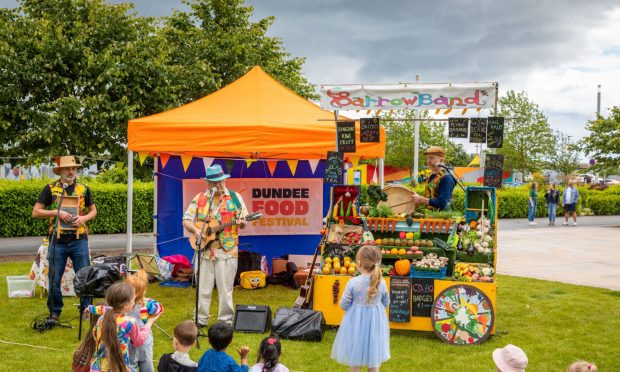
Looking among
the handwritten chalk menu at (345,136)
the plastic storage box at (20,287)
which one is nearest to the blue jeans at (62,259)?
the plastic storage box at (20,287)

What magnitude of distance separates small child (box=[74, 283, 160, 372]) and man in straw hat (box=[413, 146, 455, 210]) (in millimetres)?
4627

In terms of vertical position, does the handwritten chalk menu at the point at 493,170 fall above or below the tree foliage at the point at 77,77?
below

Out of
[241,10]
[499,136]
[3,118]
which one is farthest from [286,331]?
[241,10]

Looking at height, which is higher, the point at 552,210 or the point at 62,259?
the point at 62,259

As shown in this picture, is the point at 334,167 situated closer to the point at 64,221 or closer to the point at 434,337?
the point at 434,337

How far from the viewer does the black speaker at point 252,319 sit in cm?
710

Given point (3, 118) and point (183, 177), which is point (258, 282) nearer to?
point (183, 177)

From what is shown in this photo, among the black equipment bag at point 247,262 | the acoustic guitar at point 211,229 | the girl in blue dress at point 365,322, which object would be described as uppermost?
the acoustic guitar at point 211,229

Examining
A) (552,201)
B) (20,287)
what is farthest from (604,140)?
(20,287)

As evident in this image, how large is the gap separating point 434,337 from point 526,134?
→ 34.7 metres

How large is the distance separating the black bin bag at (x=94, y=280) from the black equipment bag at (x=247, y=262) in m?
3.66

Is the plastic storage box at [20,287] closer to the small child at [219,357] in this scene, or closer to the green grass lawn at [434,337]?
the green grass lawn at [434,337]

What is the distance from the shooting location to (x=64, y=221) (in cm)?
710

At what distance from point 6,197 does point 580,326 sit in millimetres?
14379
